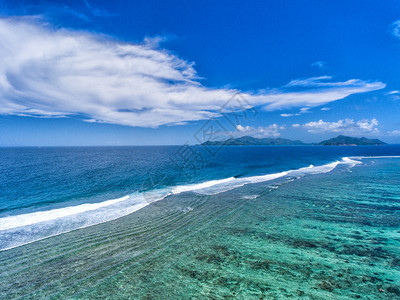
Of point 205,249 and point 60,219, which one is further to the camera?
point 60,219

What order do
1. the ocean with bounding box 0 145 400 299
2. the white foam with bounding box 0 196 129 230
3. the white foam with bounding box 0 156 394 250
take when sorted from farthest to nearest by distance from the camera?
the white foam with bounding box 0 196 129 230, the white foam with bounding box 0 156 394 250, the ocean with bounding box 0 145 400 299

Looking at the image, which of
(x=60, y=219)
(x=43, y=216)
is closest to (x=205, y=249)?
(x=60, y=219)

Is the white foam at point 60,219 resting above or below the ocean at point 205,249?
below

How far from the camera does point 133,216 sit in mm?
14102

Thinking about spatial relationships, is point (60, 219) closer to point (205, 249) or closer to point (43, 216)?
point (43, 216)

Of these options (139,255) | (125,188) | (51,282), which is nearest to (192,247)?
(139,255)

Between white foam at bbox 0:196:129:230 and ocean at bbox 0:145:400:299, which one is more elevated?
ocean at bbox 0:145:400:299

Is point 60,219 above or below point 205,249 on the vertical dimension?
below

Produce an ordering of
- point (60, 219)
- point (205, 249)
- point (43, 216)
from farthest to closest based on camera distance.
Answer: point (43, 216) → point (60, 219) → point (205, 249)

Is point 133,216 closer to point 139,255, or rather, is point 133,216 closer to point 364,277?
point 139,255

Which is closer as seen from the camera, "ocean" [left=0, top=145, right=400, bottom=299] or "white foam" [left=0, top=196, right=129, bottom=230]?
"ocean" [left=0, top=145, right=400, bottom=299]

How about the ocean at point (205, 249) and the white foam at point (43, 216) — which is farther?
the white foam at point (43, 216)

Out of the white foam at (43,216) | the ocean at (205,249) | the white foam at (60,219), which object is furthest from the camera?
the white foam at (43,216)

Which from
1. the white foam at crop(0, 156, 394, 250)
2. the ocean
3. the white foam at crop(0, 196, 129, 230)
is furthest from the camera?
the white foam at crop(0, 196, 129, 230)
